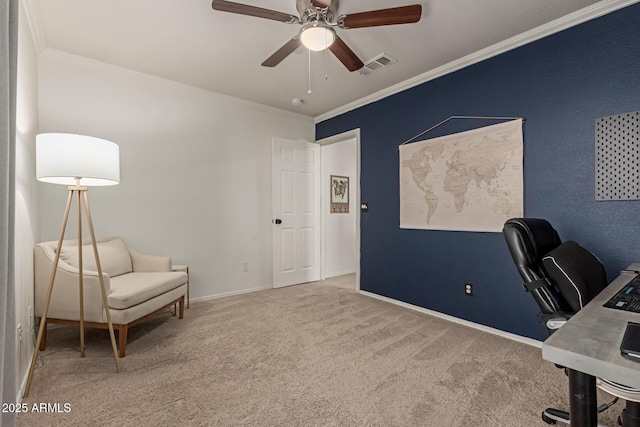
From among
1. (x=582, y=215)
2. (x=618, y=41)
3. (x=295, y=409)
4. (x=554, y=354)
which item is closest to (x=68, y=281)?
(x=295, y=409)

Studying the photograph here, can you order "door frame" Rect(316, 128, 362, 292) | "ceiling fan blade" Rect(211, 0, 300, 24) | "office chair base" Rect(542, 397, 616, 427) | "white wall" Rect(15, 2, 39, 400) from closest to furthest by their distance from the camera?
"office chair base" Rect(542, 397, 616, 427)
"ceiling fan blade" Rect(211, 0, 300, 24)
"white wall" Rect(15, 2, 39, 400)
"door frame" Rect(316, 128, 362, 292)

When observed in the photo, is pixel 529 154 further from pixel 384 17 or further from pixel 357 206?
pixel 357 206

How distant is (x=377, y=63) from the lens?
297 centimetres

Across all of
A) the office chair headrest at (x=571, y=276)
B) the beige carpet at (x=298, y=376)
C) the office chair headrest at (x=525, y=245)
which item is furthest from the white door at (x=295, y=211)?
the office chair headrest at (x=571, y=276)

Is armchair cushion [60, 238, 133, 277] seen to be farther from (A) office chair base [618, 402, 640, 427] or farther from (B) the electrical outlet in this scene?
(A) office chair base [618, 402, 640, 427]

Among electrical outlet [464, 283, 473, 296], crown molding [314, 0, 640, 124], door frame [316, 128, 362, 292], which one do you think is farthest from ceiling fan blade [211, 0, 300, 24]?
electrical outlet [464, 283, 473, 296]

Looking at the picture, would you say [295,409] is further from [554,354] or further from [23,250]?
[23,250]

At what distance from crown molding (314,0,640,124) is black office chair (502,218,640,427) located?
190 cm

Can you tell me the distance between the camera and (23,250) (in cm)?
201

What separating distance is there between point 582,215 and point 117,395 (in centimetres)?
342

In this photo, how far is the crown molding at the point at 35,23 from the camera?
7.06 feet

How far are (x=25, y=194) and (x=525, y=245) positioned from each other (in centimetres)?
315

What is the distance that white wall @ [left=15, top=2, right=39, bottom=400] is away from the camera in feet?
6.16

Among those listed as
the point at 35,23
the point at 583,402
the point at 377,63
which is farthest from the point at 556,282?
the point at 35,23
